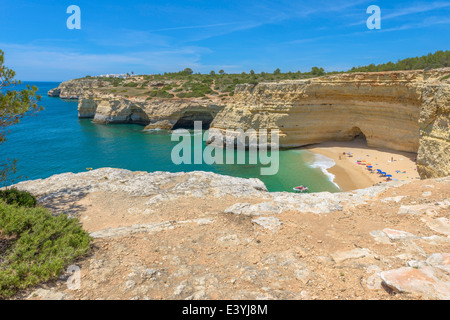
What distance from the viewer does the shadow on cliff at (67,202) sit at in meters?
8.18

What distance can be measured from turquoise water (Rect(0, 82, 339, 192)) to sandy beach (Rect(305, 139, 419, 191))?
5.50ft

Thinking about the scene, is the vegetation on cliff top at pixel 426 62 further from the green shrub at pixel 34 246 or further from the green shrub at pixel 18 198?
the green shrub at pixel 18 198

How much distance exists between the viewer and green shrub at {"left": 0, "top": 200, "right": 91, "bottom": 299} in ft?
13.7

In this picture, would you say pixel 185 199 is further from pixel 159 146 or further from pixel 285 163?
pixel 159 146

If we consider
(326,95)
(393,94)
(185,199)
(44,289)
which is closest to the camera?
(44,289)

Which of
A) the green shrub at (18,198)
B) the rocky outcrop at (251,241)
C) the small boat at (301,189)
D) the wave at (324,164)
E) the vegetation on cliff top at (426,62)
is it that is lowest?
the small boat at (301,189)

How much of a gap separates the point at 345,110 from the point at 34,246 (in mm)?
28866

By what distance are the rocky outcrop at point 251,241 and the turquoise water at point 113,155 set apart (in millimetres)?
9646

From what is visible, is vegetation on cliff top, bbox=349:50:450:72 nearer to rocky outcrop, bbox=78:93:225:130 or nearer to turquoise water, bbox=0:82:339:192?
turquoise water, bbox=0:82:339:192

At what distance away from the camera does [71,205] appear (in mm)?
8633

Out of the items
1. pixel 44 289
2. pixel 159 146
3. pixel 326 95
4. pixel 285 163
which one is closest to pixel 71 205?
pixel 44 289

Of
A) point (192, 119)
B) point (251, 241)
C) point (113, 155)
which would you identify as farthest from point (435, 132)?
point (192, 119)

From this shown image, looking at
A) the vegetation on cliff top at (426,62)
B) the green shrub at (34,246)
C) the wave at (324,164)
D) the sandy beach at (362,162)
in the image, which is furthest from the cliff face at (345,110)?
the green shrub at (34,246)

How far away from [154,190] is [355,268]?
7.59 metres
